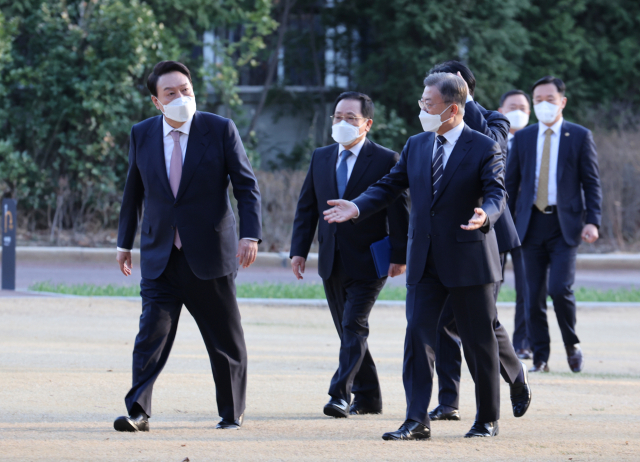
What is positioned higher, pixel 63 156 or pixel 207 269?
pixel 63 156

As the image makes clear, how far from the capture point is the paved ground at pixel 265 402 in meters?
4.23

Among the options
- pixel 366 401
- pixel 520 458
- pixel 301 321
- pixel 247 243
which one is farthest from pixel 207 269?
pixel 301 321

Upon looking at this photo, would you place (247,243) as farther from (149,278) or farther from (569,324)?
(569,324)

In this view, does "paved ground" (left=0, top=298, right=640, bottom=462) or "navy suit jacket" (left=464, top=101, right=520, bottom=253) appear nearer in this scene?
"paved ground" (left=0, top=298, right=640, bottom=462)

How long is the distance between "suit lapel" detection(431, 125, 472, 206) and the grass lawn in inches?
246

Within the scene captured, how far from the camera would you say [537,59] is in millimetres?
20719

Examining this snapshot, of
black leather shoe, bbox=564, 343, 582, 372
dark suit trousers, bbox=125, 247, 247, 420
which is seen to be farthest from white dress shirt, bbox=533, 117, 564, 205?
dark suit trousers, bbox=125, 247, 247, 420

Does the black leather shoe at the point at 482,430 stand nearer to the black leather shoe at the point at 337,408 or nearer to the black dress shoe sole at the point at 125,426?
the black leather shoe at the point at 337,408

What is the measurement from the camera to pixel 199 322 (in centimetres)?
489

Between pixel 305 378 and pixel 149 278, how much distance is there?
Result: 2042 mm

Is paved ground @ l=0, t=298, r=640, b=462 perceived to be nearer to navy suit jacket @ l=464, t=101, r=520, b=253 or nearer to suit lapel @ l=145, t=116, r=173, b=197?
navy suit jacket @ l=464, t=101, r=520, b=253

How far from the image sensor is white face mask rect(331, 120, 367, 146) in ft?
18.2

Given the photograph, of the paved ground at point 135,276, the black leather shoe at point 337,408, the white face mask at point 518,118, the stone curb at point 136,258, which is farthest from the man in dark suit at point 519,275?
the stone curb at point 136,258

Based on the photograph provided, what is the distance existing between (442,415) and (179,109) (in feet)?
7.50
